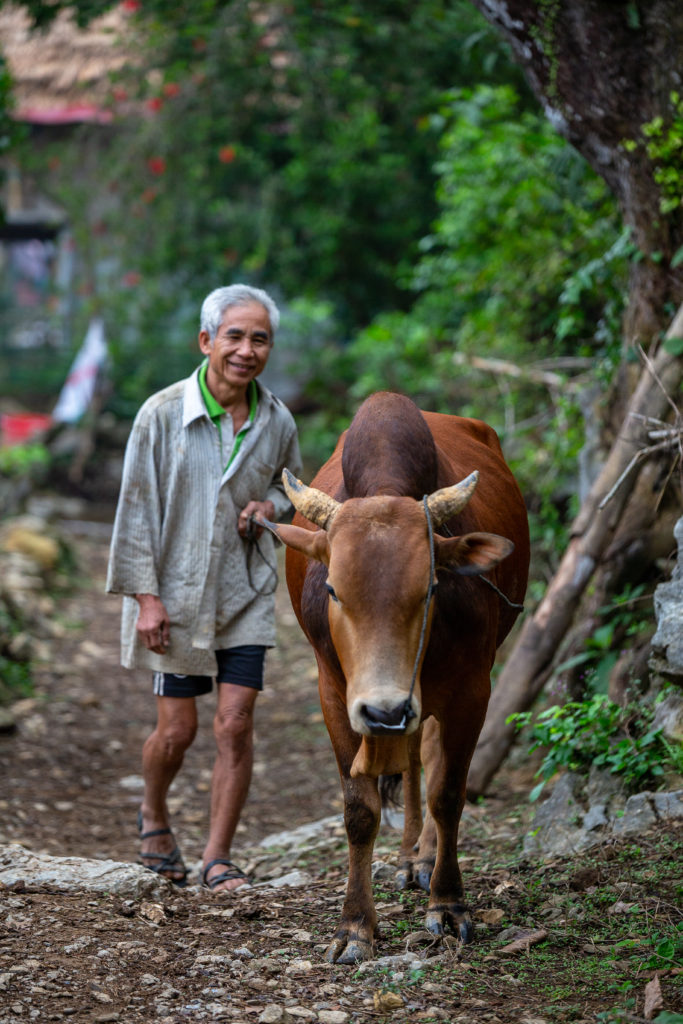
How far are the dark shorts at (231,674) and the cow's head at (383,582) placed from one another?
1.52 m

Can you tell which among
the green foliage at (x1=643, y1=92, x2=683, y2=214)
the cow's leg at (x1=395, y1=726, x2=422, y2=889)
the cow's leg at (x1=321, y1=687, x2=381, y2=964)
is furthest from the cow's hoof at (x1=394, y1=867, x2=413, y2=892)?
the green foliage at (x1=643, y1=92, x2=683, y2=214)

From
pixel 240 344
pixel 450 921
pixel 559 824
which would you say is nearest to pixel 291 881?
pixel 450 921

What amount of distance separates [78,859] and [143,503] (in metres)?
1.50

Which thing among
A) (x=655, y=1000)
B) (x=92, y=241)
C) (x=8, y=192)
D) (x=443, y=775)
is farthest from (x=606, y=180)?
(x=8, y=192)

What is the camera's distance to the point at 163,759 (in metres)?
4.95

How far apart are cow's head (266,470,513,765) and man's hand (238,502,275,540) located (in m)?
1.36

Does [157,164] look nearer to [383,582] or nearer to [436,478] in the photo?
[436,478]

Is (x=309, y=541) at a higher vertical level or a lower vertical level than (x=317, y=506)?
lower

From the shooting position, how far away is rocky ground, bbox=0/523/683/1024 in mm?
3291

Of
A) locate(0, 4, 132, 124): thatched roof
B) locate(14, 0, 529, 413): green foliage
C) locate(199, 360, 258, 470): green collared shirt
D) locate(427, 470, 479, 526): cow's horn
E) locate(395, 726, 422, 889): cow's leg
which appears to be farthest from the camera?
locate(0, 4, 132, 124): thatched roof

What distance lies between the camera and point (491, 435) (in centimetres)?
533

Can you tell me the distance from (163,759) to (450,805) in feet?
5.07

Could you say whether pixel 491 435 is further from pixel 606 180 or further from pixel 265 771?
pixel 265 771

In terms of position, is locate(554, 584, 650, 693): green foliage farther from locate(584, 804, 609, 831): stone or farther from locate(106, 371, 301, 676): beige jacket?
locate(106, 371, 301, 676): beige jacket
